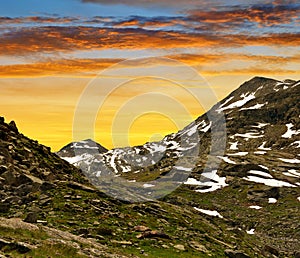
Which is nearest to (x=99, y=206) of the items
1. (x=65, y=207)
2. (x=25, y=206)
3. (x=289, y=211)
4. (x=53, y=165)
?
(x=65, y=207)

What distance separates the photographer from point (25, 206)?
148 ft

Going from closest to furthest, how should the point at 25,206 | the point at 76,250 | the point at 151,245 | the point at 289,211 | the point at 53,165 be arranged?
the point at 76,250
the point at 151,245
the point at 25,206
the point at 53,165
the point at 289,211

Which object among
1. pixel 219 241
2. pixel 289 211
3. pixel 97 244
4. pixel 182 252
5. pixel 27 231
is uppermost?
pixel 27 231

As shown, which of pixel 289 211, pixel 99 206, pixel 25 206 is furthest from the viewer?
pixel 289 211

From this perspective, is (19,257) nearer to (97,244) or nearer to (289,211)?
(97,244)

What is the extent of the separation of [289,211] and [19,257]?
7124 inches

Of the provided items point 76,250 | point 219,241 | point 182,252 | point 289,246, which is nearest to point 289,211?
point 289,246

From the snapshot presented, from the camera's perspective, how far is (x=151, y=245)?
40.2 metres

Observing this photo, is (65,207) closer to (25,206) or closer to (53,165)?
(25,206)

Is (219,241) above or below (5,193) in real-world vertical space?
below

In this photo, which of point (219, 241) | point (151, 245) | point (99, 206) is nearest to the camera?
point (151, 245)

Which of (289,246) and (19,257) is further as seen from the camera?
(289,246)

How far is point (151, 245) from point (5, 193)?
58.6 feet

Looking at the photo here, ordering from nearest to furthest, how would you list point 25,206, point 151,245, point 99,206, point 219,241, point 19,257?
point 19,257
point 151,245
point 25,206
point 99,206
point 219,241
